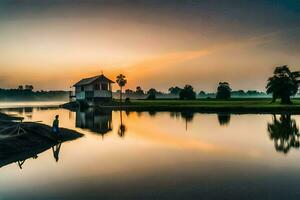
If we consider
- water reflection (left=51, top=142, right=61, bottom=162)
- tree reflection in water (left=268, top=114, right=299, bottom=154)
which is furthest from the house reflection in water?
tree reflection in water (left=268, top=114, right=299, bottom=154)

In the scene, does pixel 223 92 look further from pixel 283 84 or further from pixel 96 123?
pixel 96 123

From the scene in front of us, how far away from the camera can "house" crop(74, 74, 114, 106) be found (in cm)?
9009

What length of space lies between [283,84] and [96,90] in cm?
4981

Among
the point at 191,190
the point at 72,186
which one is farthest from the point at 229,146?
the point at 72,186

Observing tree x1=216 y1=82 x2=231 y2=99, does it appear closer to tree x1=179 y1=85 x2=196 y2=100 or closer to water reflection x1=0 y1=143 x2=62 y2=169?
tree x1=179 y1=85 x2=196 y2=100

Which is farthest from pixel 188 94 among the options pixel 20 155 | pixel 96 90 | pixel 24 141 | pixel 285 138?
pixel 20 155

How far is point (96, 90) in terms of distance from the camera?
9106 centimetres

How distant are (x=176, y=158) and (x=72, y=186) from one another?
8.96 metres

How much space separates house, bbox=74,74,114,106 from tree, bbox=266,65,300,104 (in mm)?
44030

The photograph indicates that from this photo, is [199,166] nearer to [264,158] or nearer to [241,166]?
[241,166]

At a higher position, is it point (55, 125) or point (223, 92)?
point (223, 92)

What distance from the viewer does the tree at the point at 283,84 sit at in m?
84.9

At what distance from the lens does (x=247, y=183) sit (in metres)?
15.7

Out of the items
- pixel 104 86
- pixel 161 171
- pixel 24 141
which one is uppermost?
pixel 104 86
